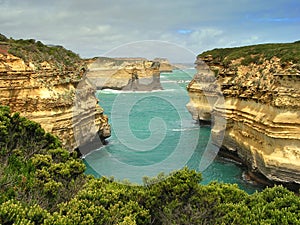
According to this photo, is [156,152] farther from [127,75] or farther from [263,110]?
[127,75]

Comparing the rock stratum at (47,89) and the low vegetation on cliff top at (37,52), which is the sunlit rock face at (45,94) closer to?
the rock stratum at (47,89)

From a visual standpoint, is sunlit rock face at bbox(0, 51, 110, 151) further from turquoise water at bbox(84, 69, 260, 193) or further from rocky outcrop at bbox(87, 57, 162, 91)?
rocky outcrop at bbox(87, 57, 162, 91)

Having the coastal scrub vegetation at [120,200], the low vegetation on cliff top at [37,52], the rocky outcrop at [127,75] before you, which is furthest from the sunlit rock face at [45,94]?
the rocky outcrop at [127,75]

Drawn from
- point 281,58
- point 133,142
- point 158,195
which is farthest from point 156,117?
point 158,195

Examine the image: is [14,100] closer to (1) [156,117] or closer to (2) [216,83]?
(2) [216,83]

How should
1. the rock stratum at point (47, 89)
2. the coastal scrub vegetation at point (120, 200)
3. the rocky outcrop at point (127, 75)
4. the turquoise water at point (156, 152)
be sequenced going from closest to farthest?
the coastal scrub vegetation at point (120, 200)
the rock stratum at point (47, 89)
the turquoise water at point (156, 152)
the rocky outcrop at point (127, 75)
